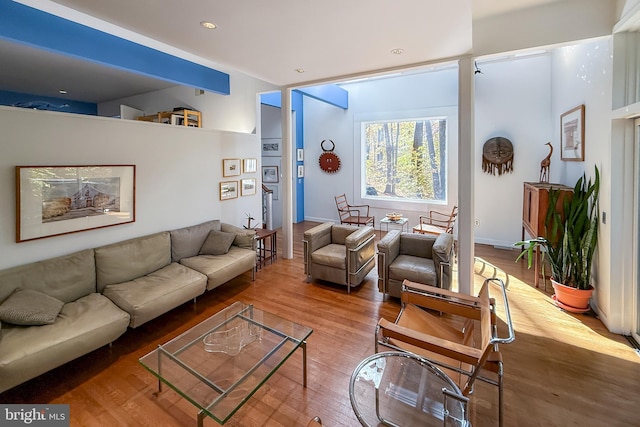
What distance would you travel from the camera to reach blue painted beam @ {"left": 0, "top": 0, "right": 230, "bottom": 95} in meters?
2.54

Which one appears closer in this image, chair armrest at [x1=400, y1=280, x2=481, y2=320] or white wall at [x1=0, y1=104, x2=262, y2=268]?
chair armrest at [x1=400, y1=280, x2=481, y2=320]

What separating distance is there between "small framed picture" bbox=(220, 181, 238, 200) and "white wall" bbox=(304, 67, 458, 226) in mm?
3271

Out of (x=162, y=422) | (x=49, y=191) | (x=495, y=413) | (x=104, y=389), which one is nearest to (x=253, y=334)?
(x=162, y=422)

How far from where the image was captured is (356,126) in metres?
7.15

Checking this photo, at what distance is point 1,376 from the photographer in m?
1.88

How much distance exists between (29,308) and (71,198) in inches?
44.9

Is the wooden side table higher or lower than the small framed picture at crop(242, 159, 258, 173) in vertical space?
lower

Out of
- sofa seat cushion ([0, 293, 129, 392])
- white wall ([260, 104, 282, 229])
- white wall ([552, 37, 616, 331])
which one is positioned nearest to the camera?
sofa seat cushion ([0, 293, 129, 392])

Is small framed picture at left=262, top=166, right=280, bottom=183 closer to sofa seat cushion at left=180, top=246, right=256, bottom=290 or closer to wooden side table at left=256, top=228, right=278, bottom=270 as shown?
wooden side table at left=256, top=228, right=278, bottom=270

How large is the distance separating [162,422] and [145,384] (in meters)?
0.45

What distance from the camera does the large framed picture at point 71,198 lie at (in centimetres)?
266

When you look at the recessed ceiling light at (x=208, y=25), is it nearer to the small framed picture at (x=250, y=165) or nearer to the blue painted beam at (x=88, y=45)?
the blue painted beam at (x=88, y=45)

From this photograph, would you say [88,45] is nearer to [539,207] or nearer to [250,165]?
[250,165]

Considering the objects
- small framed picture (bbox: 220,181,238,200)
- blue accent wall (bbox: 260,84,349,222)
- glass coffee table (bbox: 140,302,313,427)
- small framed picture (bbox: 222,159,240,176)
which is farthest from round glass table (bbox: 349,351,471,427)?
blue accent wall (bbox: 260,84,349,222)
